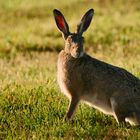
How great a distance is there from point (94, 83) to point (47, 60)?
697 centimetres

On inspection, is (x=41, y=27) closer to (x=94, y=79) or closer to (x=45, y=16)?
(x=45, y=16)

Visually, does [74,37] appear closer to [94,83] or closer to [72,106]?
[94,83]

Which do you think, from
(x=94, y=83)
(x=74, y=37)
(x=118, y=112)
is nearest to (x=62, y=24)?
(x=74, y=37)

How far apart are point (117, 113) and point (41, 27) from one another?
42.2ft

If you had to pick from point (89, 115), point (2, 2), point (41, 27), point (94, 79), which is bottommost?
point (2, 2)

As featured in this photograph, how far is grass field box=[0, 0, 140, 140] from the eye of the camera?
23.3 ft

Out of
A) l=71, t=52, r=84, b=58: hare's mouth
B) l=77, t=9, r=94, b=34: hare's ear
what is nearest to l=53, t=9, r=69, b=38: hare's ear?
l=77, t=9, r=94, b=34: hare's ear

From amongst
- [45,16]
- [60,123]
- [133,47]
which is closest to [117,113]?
[60,123]

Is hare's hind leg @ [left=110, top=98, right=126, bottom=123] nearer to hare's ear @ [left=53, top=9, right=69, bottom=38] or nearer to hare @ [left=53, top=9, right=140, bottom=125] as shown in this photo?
hare @ [left=53, top=9, right=140, bottom=125]

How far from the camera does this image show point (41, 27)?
19.8m

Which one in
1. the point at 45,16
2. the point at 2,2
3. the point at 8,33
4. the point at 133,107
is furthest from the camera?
the point at 2,2

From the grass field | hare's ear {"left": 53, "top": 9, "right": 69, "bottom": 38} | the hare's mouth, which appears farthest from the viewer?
hare's ear {"left": 53, "top": 9, "right": 69, "bottom": 38}

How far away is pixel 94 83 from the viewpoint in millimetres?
7539

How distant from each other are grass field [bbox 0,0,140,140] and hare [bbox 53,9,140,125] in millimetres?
215
